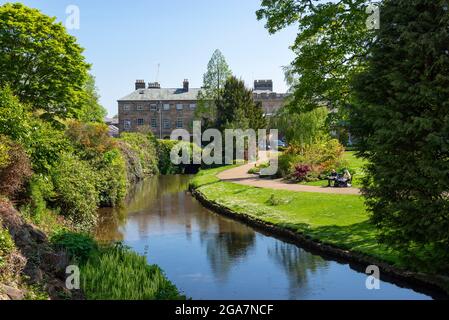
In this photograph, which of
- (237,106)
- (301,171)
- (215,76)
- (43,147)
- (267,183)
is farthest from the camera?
(215,76)

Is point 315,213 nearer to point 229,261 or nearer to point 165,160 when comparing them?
point 229,261

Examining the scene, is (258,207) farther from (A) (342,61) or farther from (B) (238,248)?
(A) (342,61)

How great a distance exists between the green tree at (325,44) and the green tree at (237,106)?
33.6m

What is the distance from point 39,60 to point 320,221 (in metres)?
18.9

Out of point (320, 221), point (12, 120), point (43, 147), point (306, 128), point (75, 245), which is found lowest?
point (320, 221)

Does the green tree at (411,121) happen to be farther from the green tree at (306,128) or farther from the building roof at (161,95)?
the building roof at (161,95)

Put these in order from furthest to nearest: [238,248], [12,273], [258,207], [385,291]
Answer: [258,207] → [238,248] → [385,291] → [12,273]

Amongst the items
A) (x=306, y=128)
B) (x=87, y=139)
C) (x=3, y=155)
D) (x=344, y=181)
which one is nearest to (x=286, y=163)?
(x=306, y=128)

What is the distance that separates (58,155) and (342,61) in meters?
12.2

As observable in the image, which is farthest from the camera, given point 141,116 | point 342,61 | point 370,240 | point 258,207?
point 141,116

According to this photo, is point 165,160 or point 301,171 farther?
point 165,160

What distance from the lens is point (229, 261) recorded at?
15945 millimetres
